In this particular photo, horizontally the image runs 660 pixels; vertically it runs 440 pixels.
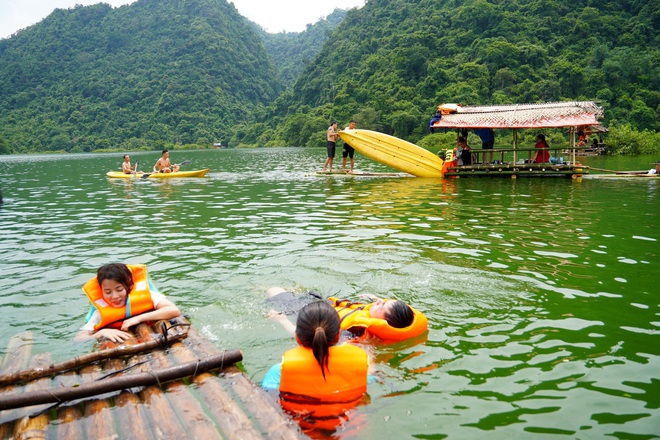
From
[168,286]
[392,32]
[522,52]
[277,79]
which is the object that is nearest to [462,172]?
[168,286]

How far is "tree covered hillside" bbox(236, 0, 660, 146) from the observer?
2090 inches

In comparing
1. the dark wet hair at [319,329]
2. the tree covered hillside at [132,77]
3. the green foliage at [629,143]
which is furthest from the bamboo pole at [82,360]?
the tree covered hillside at [132,77]

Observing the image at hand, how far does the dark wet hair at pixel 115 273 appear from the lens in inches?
183

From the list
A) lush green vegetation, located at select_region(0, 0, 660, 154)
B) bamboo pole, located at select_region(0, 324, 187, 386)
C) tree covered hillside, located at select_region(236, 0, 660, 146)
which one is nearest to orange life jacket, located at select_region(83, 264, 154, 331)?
bamboo pole, located at select_region(0, 324, 187, 386)

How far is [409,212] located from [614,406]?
338 inches

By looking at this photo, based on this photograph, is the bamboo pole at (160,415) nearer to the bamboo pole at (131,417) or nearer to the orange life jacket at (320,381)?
the bamboo pole at (131,417)

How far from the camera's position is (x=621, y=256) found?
295 inches

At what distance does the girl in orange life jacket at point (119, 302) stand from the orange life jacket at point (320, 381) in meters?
1.88

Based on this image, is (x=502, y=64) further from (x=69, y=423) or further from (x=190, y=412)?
(x=69, y=423)

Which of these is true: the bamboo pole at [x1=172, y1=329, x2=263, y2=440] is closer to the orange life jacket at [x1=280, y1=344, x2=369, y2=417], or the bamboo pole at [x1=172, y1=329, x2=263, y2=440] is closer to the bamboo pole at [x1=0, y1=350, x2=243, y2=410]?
the bamboo pole at [x1=0, y1=350, x2=243, y2=410]

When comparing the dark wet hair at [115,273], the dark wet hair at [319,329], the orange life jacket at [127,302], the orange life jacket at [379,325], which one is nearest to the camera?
the dark wet hair at [319,329]

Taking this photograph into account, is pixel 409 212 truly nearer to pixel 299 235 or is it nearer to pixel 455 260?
pixel 299 235

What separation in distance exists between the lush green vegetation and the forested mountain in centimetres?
90

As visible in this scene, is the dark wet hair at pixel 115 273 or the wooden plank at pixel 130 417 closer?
the wooden plank at pixel 130 417
